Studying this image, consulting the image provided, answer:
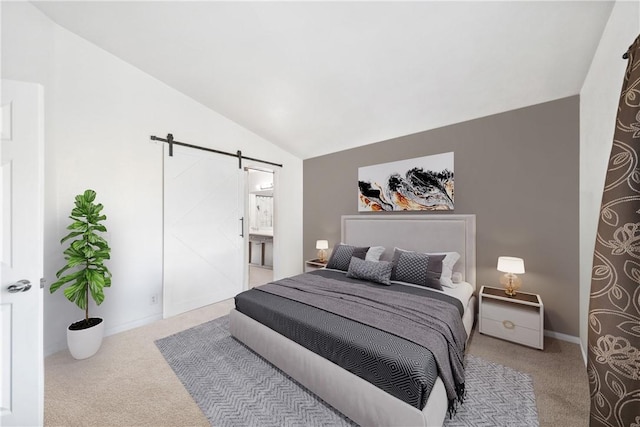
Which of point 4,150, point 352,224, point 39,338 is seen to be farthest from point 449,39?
point 39,338

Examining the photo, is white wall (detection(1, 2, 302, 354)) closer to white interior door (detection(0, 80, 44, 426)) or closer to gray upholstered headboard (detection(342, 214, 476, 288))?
white interior door (detection(0, 80, 44, 426))

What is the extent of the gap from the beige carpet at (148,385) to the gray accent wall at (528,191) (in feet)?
2.16

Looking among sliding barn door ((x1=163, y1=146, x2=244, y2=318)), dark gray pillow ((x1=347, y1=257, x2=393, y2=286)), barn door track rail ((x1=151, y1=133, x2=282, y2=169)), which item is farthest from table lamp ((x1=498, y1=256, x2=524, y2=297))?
barn door track rail ((x1=151, y1=133, x2=282, y2=169))

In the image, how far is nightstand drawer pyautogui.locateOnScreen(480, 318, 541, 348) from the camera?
2.38 meters

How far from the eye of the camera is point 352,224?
4.12 metres

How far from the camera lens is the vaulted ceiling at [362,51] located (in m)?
1.86

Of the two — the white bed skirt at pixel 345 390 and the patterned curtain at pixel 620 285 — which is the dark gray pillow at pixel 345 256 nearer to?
the white bed skirt at pixel 345 390

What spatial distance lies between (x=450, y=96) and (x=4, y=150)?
11.7 feet

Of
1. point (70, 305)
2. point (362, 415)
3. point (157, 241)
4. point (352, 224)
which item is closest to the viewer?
point (362, 415)

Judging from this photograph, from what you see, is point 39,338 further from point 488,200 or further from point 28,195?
point 488,200

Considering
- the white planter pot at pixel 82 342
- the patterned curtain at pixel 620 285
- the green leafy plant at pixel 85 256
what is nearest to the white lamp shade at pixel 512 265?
the patterned curtain at pixel 620 285

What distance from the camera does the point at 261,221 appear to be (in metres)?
6.28

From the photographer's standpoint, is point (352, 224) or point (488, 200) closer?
point (488, 200)

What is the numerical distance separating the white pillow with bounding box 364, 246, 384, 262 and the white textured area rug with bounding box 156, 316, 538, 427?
1.48 metres
